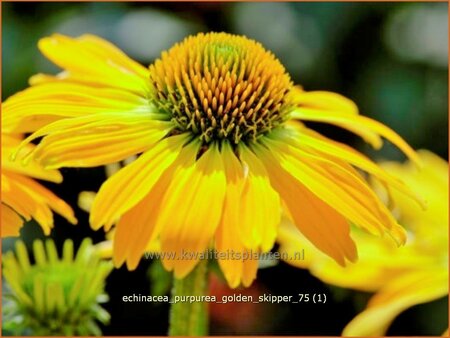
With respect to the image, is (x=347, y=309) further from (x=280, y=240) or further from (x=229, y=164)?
(x=229, y=164)

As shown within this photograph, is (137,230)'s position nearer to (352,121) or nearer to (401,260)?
(352,121)

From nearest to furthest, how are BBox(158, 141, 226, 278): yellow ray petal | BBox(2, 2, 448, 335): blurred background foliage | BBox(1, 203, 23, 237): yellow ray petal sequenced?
BBox(158, 141, 226, 278): yellow ray petal < BBox(1, 203, 23, 237): yellow ray petal < BBox(2, 2, 448, 335): blurred background foliage

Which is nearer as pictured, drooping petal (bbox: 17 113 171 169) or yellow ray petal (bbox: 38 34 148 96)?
drooping petal (bbox: 17 113 171 169)

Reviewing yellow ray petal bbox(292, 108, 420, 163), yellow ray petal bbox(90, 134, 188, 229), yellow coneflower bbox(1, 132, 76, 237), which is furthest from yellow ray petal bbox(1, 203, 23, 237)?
yellow ray petal bbox(292, 108, 420, 163)

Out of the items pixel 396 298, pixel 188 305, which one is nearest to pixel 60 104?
pixel 188 305

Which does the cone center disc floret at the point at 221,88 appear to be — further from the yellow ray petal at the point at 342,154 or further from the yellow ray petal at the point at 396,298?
the yellow ray petal at the point at 396,298

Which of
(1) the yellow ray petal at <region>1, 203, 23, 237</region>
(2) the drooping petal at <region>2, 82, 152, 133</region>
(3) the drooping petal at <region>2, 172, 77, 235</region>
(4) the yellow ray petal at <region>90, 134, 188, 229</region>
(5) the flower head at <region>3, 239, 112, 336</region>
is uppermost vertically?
(2) the drooping petal at <region>2, 82, 152, 133</region>

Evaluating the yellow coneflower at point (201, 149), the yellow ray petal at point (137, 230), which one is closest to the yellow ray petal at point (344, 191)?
the yellow coneflower at point (201, 149)

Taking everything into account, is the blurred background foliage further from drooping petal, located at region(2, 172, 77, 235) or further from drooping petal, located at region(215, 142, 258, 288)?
drooping petal, located at region(215, 142, 258, 288)

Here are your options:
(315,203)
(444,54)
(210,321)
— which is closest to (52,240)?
(210,321)
